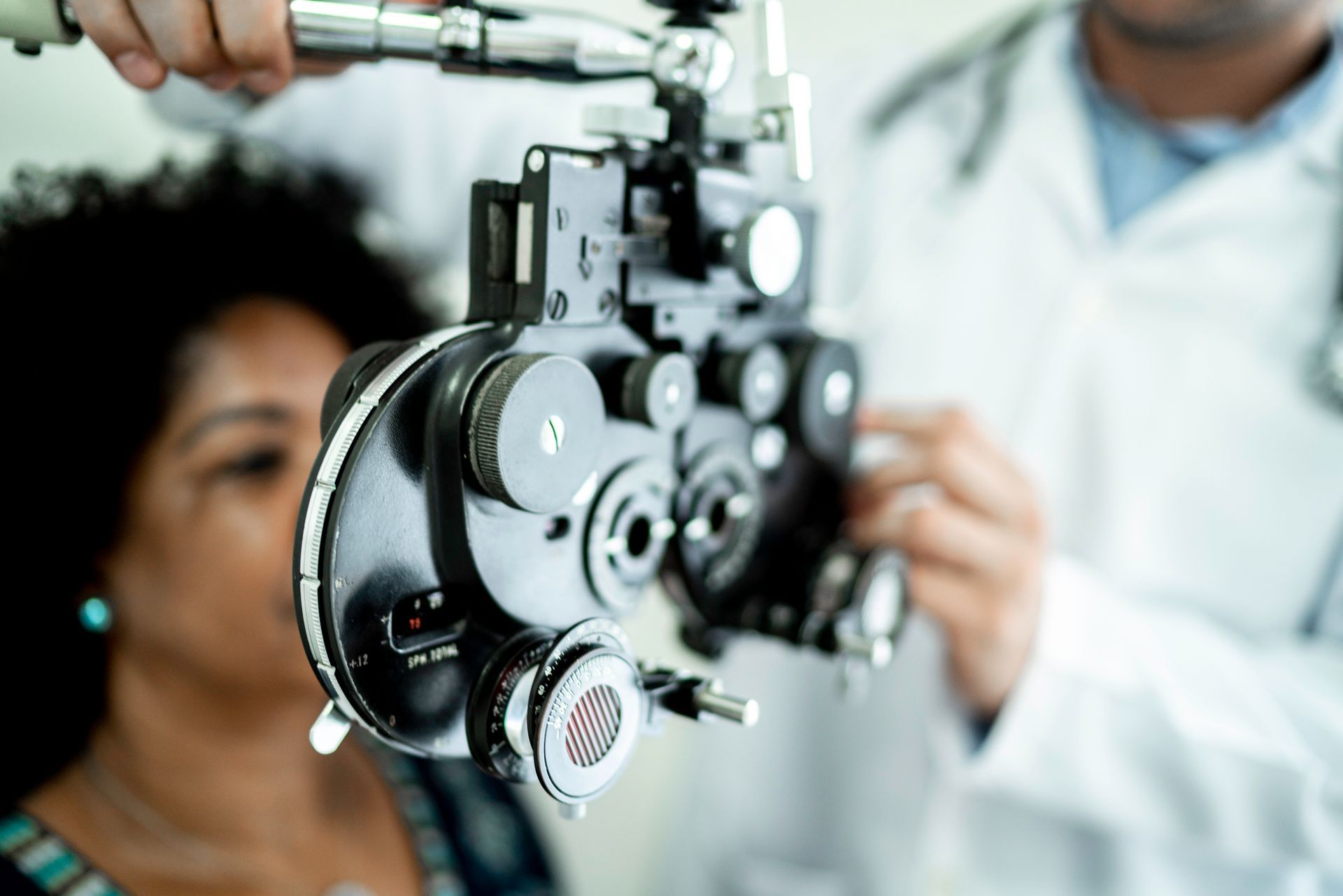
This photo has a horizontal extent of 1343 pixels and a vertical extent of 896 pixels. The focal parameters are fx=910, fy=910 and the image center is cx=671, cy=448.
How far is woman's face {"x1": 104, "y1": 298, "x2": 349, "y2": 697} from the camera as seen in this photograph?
0.64 meters

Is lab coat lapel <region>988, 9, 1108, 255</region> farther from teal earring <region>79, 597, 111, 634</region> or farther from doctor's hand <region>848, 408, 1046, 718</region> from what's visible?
teal earring <region>79, 597, 111, 634</region>

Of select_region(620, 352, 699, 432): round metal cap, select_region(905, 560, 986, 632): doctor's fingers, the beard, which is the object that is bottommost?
select_region(905, 560, 986, 632): doctor's fingers

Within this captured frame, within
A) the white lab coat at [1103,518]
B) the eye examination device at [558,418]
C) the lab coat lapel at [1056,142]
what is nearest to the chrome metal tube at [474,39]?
the eye examination device at [558,418]

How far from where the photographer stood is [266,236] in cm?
74

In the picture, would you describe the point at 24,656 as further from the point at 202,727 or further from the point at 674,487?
the point at 674,487

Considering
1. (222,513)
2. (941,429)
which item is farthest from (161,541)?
(941,429)

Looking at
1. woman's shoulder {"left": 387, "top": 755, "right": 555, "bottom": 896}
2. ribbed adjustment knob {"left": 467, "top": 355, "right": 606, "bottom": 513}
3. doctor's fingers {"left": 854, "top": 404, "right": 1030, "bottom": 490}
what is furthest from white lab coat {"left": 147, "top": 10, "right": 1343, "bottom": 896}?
ribbed adjustment knob {"left": 467, "top": 355, "right": 606, "bottom": 513}

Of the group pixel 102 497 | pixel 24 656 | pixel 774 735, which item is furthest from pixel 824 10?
pixel 24 656

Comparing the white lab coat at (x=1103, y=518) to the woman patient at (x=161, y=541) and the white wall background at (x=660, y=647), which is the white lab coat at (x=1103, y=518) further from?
the woman patient at (x=161, y=541)

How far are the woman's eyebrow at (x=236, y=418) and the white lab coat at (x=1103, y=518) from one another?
19.2 inches

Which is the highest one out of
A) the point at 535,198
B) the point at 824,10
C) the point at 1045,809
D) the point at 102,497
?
the point at 824,10

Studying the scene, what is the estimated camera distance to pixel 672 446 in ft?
1.48

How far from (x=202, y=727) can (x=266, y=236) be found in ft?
1.27

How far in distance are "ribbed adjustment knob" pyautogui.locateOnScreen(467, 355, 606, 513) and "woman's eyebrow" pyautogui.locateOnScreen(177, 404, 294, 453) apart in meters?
0.36
